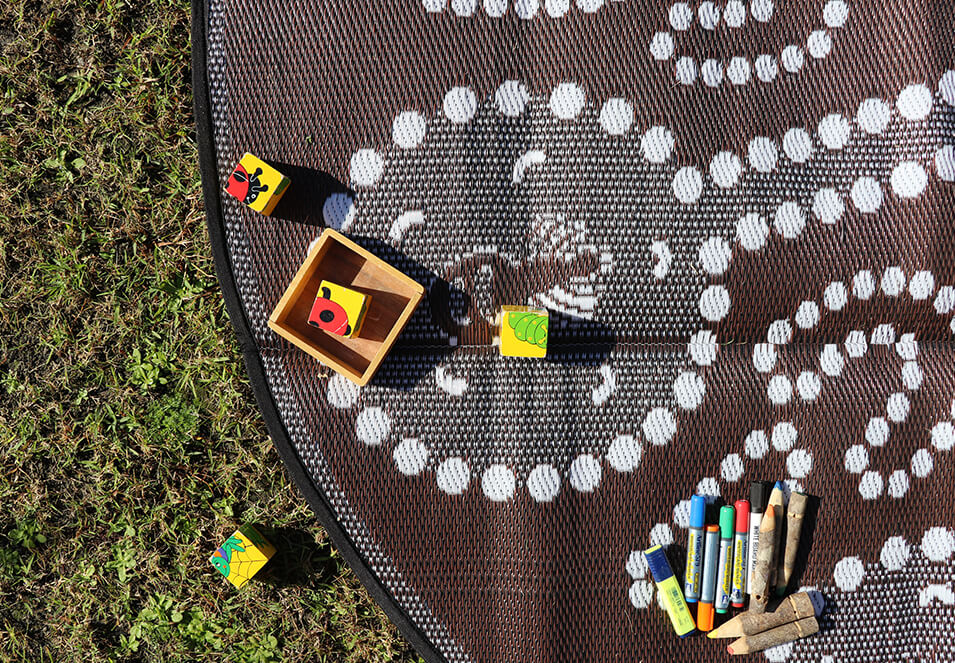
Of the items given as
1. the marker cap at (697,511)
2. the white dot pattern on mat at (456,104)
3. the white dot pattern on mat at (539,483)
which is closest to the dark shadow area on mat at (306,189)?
the white dot pattern on mat at (456,104)

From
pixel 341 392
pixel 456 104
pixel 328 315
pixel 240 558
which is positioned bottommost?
pixel 240 558

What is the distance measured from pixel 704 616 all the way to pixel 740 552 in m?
Answer: 0.14

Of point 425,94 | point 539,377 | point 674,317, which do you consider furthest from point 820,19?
point 539,377

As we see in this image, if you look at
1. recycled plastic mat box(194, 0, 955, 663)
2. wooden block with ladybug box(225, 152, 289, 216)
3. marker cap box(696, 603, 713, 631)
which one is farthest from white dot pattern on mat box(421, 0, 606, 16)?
marker cap box(696, 603, 713, 631)

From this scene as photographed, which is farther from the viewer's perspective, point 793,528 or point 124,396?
point 124,396

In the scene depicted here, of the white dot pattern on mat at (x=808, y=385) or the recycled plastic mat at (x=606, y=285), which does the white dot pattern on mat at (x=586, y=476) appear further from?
the white dot pattern on mat at (x=808, y=385)

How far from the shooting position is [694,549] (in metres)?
1.26

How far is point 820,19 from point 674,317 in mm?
633

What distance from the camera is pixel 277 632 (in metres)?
1.58

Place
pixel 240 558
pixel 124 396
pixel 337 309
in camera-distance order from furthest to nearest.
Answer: pixel 124 396 → pixel 240 558 → pixel 337 309

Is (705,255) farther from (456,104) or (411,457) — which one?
(411,457)

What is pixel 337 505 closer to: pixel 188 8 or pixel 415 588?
pixel 415 588

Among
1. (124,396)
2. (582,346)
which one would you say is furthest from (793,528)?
(124,396)

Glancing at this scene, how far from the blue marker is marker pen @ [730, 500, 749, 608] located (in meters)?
0.07
